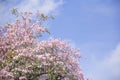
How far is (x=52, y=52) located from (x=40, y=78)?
1978 millimetres

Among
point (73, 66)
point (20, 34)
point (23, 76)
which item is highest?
point (20, 34)

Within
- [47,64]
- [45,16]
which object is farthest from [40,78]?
[45,16]

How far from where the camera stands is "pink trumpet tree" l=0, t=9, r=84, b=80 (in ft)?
71.1

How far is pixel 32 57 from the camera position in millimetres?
22062

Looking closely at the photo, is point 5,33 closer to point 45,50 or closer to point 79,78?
point 45,50

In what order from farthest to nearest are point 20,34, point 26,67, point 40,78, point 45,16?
1. point 45,16
2. point 20,34
3. point 40,78
4. point 26,67

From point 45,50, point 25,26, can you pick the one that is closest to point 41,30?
point 25,26

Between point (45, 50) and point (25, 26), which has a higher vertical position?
point (25, 26)

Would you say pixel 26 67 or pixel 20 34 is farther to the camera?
pixel 20 34

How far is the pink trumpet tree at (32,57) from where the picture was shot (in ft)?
71.1

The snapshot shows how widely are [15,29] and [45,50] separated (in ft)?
10.9

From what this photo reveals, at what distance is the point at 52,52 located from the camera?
2334 centimetres

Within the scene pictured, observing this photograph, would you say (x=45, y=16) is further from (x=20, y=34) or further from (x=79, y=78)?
(x=79, y=78)

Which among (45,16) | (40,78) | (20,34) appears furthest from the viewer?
(45,16)
